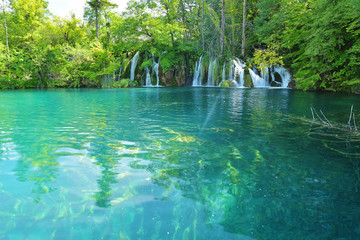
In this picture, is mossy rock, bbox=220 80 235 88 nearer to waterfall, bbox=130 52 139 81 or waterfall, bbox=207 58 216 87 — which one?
waterfall, bbox=207 58 216 87

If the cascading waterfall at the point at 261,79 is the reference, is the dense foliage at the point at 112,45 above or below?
above

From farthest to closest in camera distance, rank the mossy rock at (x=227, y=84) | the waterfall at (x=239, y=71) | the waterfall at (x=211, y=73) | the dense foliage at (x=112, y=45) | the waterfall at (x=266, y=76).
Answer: the dense foliage at (x=112, y=45) → the waterfall at (x=211, y=73) → the waterfall at (x=239, y=71) → the mossy rock at (x=227, y=84) → the waterfall at (x=266, y=76)

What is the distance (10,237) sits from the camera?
2209 mm

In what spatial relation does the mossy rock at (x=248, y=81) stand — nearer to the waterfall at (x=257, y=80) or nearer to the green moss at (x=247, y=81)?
the green moss at (x=247, y=81)

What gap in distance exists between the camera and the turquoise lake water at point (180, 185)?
237 centimetres

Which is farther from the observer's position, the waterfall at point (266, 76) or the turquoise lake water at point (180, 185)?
the waterfall at point (266, 76)

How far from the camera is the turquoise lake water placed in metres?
2.37

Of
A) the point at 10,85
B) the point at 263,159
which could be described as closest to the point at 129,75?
the point at 10,85

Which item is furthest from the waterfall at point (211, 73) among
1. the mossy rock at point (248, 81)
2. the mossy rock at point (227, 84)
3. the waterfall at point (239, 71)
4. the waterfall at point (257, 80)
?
the waterfall at point (257, 80)

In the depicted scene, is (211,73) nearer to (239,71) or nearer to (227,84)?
(227,84)

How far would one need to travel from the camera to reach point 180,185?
3.23m

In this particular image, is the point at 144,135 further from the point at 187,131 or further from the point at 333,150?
the point at 333,150

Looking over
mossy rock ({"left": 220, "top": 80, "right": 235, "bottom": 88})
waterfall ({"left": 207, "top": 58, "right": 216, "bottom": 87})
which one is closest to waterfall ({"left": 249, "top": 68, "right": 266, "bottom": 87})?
mossy rock ({"left": 220, "top": 80, "right": 235, "bottom": 88})

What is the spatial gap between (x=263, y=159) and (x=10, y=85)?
35.9m
